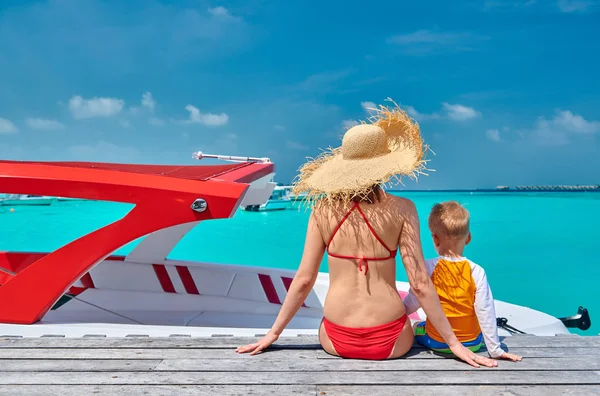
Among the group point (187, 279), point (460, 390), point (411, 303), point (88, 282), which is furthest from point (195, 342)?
point (88, 282)

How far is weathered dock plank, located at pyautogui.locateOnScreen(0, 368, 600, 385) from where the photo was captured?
67.4 inches

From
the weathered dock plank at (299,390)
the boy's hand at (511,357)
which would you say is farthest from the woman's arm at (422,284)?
the weathered dock plank at (299,390)

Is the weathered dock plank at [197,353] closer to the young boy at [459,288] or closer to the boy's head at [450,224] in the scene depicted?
the young boy at [459,288]

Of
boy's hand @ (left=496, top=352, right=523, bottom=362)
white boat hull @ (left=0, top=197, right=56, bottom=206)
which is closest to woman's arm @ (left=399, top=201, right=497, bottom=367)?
Result: boy's hand @ (left=496, top=352, right=523, bottom=362)

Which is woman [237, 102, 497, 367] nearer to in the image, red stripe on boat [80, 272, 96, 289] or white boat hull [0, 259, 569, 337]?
white boat hull [0, 259, 569, 337]

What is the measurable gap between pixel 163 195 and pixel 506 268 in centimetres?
1101

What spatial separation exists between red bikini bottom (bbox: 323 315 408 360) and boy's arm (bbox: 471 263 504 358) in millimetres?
321

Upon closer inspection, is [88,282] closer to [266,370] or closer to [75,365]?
[75,365]

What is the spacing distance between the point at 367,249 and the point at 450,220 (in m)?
0.35

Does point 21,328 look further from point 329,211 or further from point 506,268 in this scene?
point 506,268

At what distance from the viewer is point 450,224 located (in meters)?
1.92

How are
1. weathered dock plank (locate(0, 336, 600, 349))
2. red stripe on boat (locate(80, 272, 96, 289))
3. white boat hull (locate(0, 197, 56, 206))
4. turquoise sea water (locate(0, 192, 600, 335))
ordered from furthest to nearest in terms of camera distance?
1. white boat hull (locate(0, 197, 56, 206))
2. turquoise sea water (locate(0, 192, 600, 335))
3. red stripe on boat (locate(80, 272, 96, 289))
4. weathered dock plank (locate(0, 336, 600, 349))

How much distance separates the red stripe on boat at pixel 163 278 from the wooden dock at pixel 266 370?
1976 millimetres

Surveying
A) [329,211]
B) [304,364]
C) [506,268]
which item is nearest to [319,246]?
[329,211]
